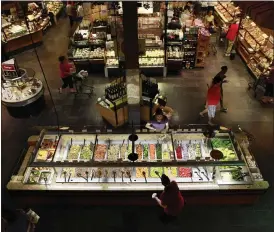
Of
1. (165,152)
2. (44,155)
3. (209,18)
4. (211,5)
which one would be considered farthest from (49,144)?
(211,5)

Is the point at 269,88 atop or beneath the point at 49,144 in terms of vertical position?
beneath

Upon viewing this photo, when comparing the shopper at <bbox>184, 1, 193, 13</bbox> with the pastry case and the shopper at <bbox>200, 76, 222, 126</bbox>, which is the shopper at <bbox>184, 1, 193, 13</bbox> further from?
the pastry case

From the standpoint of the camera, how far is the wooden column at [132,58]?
593 cm

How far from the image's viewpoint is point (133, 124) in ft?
25.1

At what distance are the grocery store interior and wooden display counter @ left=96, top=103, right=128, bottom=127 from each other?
33 mm

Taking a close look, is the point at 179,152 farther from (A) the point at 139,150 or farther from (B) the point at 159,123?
(A) the point at 139,150

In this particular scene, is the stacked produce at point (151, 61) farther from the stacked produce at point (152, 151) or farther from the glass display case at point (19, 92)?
the stacked produce at point (152, 151)

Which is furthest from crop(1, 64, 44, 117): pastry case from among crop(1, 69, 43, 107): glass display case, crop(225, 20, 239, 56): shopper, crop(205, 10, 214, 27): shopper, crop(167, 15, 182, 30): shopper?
crop(205, 10, 214, 27): shopper

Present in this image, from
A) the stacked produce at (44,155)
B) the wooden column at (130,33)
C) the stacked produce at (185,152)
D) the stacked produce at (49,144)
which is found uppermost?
the wooden column at (130,33)

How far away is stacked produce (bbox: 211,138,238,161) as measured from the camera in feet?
19.9

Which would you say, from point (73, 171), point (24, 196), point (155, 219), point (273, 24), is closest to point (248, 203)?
point (155, 219)

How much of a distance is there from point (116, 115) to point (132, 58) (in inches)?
67.2

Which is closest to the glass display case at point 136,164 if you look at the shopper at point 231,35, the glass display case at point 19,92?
Answer: the glass display case at point 19,92

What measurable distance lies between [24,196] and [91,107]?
3.60m
